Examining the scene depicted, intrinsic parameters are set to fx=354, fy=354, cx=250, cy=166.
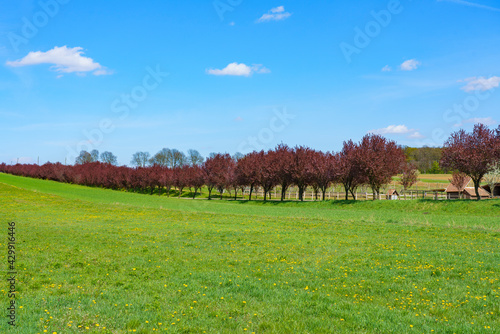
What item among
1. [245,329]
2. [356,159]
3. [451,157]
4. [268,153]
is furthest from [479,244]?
[268,153]

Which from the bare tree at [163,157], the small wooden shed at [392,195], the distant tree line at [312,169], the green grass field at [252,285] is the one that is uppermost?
the bare tree at [163,157]

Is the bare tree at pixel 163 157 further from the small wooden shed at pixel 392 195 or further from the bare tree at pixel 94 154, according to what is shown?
the small wooden shed at pixel 392 195

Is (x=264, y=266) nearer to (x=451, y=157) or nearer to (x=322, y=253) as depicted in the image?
(x=322, y=253)

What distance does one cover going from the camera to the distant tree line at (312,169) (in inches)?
2029

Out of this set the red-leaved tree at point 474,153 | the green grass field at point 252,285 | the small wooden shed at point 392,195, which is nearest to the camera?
the green grass field at point 252,285

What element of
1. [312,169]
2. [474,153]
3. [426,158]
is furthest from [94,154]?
[474,153]

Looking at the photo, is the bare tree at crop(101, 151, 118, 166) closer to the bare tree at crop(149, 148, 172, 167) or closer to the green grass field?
the bare tree at crop(149, 148, 172, 167)

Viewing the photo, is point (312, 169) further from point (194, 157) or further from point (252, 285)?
point (194, 157)

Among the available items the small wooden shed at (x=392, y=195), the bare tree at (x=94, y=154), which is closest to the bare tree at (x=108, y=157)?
the bare tree at (x=94, y=154)

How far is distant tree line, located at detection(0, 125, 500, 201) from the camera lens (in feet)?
169

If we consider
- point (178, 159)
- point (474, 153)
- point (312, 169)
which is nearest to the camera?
point (474, 153)

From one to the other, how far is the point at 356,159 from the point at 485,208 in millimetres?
21722

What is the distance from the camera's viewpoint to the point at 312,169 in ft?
228

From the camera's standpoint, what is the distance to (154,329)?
7.43 m
